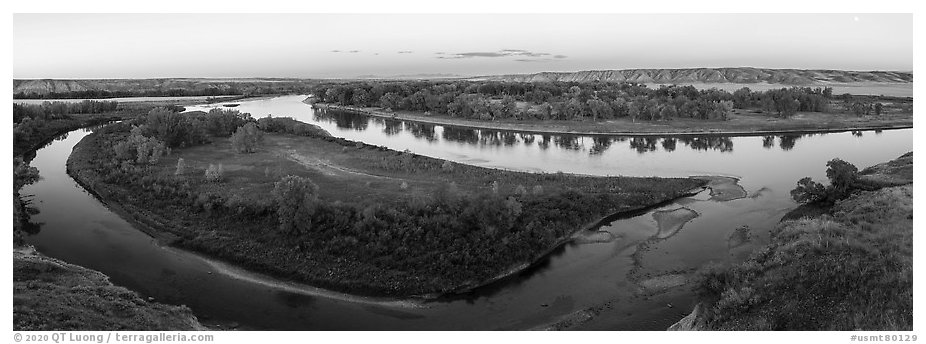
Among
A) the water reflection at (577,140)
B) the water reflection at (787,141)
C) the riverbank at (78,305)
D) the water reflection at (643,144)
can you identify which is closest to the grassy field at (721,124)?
the water reflection at (577,140)

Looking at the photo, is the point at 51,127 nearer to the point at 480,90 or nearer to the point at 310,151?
the point at 310,151

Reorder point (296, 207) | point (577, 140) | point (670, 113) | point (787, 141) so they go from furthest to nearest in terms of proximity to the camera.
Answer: point (670, 113), point (577, 140), point (787, 141), point (296, 207)

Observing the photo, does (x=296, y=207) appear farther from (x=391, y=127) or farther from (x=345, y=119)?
(x=345, y=119)

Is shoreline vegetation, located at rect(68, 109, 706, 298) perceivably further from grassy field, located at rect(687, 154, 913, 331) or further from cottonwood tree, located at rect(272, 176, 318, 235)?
grassy field, located at rect(687, 154, 913, 331)

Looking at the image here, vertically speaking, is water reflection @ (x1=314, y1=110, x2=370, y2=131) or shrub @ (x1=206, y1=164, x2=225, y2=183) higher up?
water reflection @ (x1=314, y1=110, x2=370, y2=131)

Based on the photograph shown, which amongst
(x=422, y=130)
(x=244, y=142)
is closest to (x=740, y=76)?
(x=422, y=130)

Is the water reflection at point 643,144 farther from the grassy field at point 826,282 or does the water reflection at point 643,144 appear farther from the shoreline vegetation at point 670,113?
the grassy field at point 826,282

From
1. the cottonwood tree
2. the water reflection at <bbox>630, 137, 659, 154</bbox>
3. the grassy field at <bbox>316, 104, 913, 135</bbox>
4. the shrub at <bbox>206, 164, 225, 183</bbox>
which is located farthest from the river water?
the grassy field at <bbox>316, 104, 913, 135</bbox>
